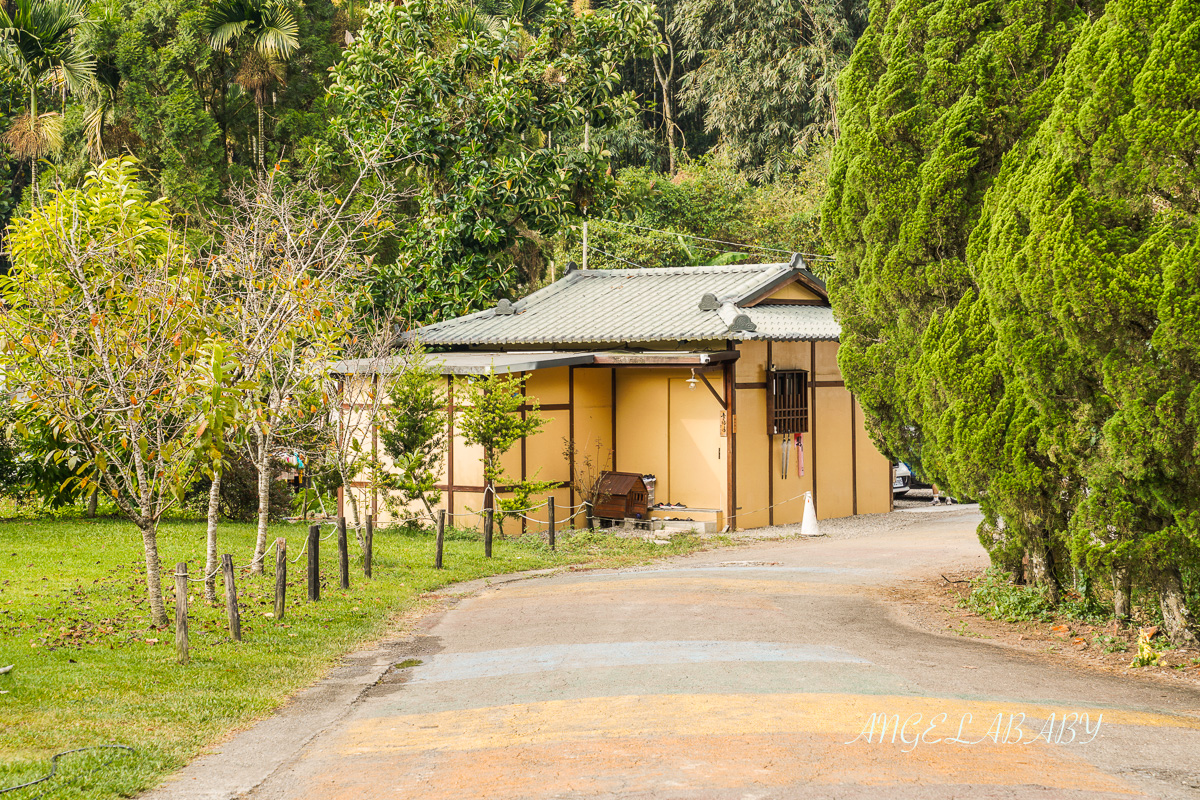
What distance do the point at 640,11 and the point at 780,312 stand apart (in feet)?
28.5

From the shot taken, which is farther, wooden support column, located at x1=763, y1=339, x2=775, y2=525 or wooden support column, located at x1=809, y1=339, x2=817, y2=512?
wooden support column, located at x1=809, y1=339, x2=817, y2=512

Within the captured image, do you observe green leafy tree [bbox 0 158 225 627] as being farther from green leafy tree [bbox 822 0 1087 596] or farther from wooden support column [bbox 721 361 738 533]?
wooden support column [bbox 721 361 738 533]

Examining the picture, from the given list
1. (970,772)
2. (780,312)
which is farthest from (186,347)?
(780,312)

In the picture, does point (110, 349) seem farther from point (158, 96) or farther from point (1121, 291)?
point (158, 96)

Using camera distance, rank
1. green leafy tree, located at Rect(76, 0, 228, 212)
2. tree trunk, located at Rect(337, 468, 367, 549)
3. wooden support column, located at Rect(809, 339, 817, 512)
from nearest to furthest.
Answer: tree trunk, located at Rect(337, 468, 367, 549) → wooden support column, located at Rect(809, 339, 817, 512) → green leafy tree, located at Rect(76, 0, 228, 212)

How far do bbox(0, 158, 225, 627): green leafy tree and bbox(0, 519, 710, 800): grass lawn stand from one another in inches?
38.2

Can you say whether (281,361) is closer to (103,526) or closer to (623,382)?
(103,526)

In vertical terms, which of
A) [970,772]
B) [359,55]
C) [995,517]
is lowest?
[970,772]

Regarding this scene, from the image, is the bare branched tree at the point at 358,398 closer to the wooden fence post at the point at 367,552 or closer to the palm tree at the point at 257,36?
the wooden fence post at the point at 367,552

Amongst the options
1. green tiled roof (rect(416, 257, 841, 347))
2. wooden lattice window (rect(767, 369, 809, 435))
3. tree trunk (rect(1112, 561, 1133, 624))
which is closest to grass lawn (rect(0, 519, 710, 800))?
wooden lattice window (rect(767, 369, 809, 435))

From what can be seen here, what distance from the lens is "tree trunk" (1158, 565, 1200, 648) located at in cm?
850

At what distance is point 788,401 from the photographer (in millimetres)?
19234

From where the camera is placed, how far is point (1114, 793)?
17.4ft

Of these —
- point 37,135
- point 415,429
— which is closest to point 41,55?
point 37,135
